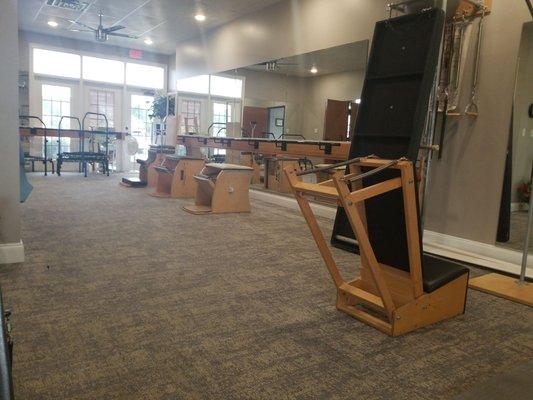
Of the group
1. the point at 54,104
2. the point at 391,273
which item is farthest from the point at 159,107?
the point at 391,273

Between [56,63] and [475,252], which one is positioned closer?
[475,252]

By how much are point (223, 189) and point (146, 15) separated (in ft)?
14.9

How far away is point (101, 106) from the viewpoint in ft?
34.6

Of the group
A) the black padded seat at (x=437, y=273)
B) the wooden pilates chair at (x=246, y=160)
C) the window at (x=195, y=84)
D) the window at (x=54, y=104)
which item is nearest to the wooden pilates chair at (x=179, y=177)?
the wooden pilates chair at (x=246, y=160)

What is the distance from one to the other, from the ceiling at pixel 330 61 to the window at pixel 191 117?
9.95 ft

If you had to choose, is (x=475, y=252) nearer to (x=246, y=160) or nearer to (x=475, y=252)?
(x=475, y=252)

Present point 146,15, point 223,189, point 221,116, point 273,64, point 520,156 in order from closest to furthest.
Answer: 1. point 520,156
2. point 223,189
3. point 273,64
4. point 146,15
5. point 221,116

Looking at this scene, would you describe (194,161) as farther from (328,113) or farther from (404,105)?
(404,105)

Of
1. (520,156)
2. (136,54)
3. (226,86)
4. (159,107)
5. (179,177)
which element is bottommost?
(179,177)

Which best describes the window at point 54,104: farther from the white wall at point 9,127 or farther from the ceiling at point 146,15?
the white wall at point 9,127

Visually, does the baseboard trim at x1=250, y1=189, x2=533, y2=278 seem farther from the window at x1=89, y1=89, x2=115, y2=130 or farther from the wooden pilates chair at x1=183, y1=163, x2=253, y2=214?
the window at x1=89, y1=89, x2=115, y2=130

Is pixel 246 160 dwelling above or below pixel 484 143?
below

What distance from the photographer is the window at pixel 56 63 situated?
9531 millimetres

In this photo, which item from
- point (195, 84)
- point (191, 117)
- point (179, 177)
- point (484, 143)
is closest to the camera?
point (484, 143)
